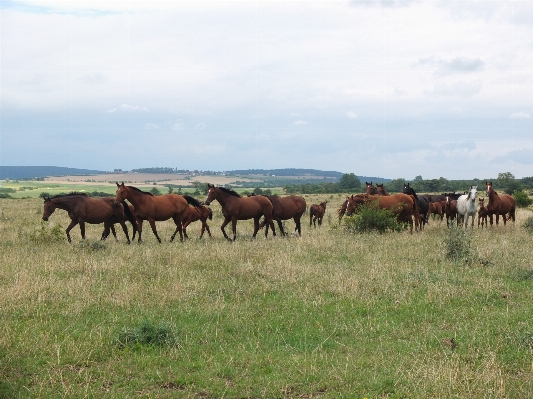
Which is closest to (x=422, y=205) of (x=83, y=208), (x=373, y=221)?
(x=373, y=221)

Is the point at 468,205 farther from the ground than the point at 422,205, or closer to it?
farther from the ground

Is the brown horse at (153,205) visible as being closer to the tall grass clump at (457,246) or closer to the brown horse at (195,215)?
the brown horse at (195,215)

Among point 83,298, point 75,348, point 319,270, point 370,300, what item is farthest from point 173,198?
point 75,348

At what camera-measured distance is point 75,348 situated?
722 cm

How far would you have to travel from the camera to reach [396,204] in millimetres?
22578

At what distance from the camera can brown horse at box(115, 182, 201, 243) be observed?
64.3ft

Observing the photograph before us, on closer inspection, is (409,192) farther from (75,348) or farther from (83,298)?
(75,348)

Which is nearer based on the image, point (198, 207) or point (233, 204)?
point (233, 204)

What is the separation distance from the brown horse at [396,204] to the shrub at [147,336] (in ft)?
51.7

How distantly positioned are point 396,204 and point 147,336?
16.6 m

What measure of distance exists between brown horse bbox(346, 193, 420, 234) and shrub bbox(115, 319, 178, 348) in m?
15.7

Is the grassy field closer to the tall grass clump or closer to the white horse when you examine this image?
the tall grass clump

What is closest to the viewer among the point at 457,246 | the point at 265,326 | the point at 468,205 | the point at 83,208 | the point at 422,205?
the point at 265,326

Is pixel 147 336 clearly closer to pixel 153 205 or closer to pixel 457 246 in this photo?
pixel 457 246
